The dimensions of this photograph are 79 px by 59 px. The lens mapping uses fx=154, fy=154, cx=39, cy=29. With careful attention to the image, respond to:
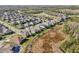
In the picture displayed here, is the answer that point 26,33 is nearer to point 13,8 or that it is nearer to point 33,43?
point 33,43

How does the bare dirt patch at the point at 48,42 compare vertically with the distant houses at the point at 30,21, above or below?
below

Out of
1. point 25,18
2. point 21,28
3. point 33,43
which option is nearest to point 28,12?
point 25,18

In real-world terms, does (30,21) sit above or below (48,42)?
above

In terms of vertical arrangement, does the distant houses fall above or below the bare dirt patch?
above

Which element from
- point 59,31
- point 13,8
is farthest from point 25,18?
point 59,31
